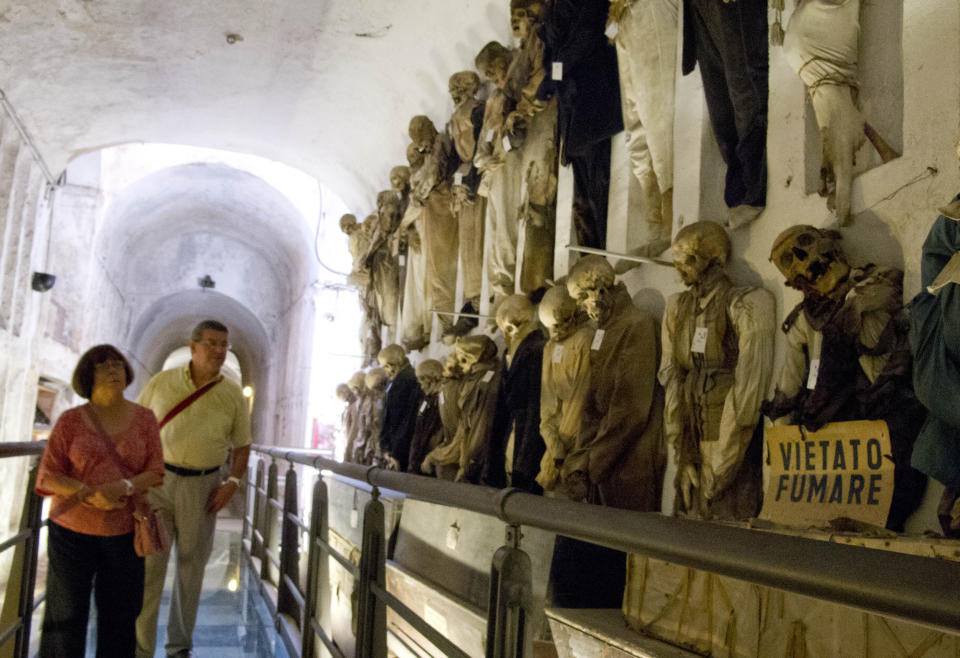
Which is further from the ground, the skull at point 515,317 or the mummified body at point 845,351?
the skull at point 515,317

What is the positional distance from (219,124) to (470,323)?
6.42 metres

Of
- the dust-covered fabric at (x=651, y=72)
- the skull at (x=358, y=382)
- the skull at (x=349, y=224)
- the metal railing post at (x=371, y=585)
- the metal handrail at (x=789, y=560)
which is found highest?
the skull at (x=349, y=224)

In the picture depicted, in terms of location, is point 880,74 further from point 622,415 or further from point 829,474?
point 622,415

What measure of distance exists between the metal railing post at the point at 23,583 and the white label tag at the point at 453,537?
193cm

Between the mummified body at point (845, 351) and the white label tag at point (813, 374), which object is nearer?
the mummified body at point (845, 351)

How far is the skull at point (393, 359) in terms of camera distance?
972 centimetres

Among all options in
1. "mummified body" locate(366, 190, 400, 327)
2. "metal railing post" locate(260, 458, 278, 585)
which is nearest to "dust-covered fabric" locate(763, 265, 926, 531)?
"metal railing post" locate(260, 458, 278, 585)

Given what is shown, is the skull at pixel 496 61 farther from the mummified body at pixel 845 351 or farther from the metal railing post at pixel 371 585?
the metal railing post at pixel 371 585

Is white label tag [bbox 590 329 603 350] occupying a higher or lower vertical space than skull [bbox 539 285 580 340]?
lower

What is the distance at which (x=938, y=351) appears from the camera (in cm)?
287

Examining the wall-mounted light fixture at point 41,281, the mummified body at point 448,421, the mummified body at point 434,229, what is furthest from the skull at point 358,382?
the wall-mounted light fixture at point 41,281

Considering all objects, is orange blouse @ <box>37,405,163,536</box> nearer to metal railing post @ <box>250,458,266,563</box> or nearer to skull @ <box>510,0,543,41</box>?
skull @ <box>510,0,543,41</box>

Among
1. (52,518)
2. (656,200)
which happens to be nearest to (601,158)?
(656,200)

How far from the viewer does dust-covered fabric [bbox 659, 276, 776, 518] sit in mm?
4074
